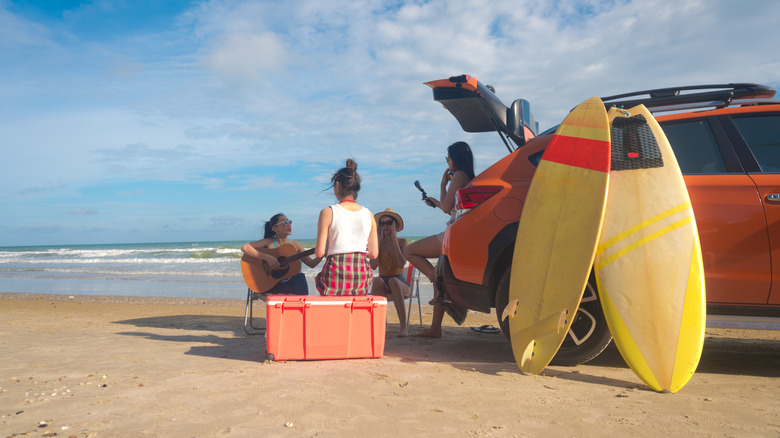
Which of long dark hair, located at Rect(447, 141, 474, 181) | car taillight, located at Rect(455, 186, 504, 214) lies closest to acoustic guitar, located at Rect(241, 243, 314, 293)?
long dark hair, located at Rect(447, 141, 474, 181)

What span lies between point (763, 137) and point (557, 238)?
1.66 meters

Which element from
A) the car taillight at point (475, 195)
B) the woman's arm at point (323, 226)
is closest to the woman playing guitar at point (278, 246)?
the woman's arm at point (323, 226)

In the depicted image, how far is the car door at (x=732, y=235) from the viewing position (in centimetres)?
325

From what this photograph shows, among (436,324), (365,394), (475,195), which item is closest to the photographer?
(365,394)

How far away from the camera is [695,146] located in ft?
11.9

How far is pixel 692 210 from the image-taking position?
3.21 m

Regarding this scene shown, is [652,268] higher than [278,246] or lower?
lower

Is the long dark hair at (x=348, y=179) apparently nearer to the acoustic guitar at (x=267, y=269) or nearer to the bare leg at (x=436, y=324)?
the acoustic guitar at (x=267, y=269)

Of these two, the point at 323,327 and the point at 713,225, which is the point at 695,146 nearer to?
the point at 713,225

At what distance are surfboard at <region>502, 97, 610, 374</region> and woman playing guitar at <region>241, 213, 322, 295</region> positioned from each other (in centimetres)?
249

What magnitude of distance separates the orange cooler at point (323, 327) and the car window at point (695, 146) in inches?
94.5

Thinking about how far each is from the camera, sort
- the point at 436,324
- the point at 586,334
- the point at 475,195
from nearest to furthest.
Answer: the point at 586,334 → the point at 475,195 → the point at 436,324

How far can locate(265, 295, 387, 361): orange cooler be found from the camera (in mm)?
3768

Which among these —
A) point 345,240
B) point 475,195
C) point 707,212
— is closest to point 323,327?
point 345,240
